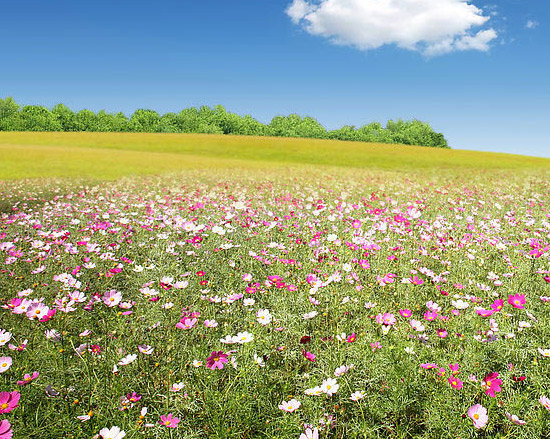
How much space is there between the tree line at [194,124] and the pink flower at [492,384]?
89.4 metres

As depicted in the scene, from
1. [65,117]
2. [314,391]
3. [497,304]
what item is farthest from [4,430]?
[65,117]

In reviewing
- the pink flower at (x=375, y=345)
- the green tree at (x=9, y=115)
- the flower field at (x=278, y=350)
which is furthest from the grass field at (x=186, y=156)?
the green tree at (x=9, y=115)

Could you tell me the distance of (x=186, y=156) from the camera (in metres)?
34.5

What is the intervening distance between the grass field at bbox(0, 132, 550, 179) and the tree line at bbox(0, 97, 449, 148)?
35.6 meters

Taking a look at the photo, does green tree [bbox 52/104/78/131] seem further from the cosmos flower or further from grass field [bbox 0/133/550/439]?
the cosmos flower

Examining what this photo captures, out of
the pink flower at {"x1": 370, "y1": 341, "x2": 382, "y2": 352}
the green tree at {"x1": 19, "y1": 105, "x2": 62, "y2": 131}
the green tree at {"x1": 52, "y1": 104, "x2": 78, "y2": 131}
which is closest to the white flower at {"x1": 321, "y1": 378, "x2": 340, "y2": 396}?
the pink flower at {"x1": 370, "y1": 341, "x2": 382, "y2": 352}

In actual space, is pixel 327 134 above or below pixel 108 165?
above

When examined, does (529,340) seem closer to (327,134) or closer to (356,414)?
(356,414)

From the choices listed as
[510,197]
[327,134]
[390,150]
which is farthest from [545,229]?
[327,134]

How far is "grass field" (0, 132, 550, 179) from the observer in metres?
22.5

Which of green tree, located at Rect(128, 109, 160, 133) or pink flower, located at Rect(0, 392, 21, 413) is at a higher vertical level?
green tree, located at Rect(128, 109, 160, 133)

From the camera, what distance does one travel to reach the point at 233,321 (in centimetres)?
316

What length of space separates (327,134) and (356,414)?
101141mm

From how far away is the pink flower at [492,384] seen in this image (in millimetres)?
1775
